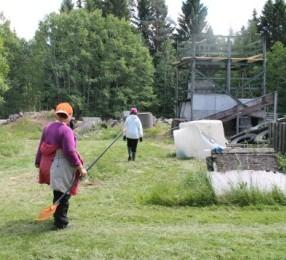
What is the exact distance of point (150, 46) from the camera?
A: 69312mm

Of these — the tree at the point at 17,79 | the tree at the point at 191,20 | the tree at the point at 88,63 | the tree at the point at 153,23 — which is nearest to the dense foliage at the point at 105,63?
the tree at the point at 88,63

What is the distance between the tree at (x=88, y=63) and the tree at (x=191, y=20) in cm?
1532

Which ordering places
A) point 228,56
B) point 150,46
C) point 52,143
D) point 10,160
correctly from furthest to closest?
point 150,46 → point 228,56 → point 10,160 → point 52,143

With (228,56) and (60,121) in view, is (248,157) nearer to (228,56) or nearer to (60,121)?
(60,121)

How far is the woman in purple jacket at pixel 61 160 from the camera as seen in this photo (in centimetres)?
655

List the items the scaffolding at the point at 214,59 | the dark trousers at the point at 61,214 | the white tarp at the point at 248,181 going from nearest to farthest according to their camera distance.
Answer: the dark trousers at the point at 61,214, the white tarp at the point at 248,181, the scaffolding at the point at 214,59

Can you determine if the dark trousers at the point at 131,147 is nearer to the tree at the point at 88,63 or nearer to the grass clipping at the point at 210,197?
the grass clipping at the point at 210,197

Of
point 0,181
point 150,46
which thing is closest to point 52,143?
point 0,181

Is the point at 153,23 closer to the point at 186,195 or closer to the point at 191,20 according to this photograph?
the point at 191,20

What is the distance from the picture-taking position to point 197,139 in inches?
636

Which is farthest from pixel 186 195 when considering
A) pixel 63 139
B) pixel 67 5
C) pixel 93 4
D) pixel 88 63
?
pixel 67 5

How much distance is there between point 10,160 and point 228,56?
1914cm

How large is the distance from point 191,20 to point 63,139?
6517cm

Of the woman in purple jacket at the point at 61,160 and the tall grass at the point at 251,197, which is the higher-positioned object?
the woman in purple jacket at the point at 61,160
